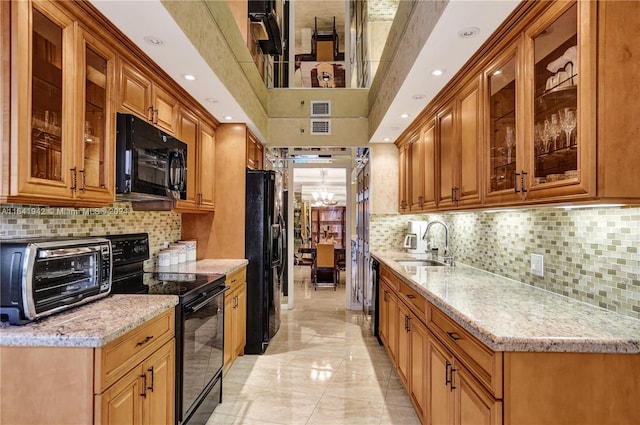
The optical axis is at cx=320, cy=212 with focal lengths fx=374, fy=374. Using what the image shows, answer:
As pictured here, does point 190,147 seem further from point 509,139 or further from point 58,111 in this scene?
point 509,139

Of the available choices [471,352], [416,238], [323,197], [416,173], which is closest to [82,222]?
[471,352]

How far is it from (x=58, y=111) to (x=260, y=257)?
2.47m

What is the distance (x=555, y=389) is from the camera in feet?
4.45

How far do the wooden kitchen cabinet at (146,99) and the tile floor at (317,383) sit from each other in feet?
6.98

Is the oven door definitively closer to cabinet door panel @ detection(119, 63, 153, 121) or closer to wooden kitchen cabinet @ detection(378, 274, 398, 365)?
cabinet door panel @ detection(119, 63, 153, 121)

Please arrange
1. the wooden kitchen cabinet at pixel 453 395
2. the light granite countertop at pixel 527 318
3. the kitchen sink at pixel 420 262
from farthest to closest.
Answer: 1. the kitchen sink at pixel 420 262
2. the wooden kitchen cabinet at pixel 453 395
3. the light granite countertop at pixel 527 318

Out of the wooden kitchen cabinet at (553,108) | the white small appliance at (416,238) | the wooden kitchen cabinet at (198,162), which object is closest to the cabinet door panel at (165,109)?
the wooden kitchen cabinet at (198,162)

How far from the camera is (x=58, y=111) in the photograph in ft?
5.52

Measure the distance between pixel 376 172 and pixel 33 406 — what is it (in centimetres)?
409

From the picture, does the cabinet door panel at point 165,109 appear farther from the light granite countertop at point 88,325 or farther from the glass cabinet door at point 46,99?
the light granite countertop at point 88,325

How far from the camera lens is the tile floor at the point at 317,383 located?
2641 mm

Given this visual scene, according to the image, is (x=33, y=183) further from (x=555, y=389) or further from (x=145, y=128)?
(x=555, y=389)

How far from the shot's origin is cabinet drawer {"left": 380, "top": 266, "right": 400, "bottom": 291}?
10.4 feet

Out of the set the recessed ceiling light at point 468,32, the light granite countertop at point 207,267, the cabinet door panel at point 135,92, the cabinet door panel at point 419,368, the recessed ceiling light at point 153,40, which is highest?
the recessed ceiling light at point 153,40
